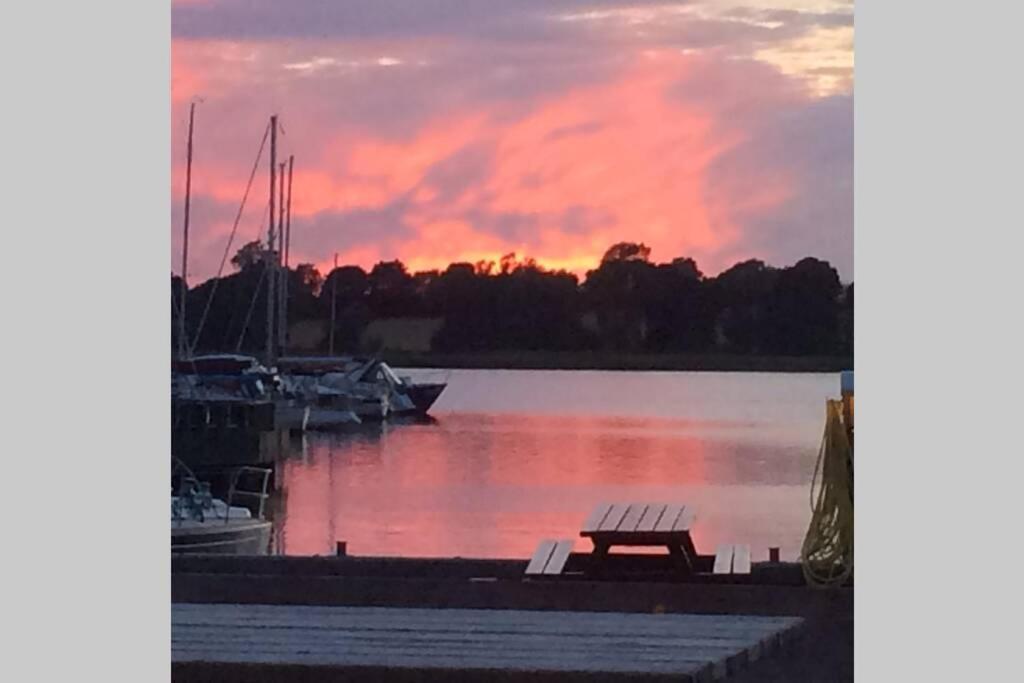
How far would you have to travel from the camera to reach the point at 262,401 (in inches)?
424

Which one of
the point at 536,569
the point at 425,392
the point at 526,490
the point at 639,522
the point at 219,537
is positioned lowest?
the point at 526,490

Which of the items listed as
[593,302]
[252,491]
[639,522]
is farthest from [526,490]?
[639,522]

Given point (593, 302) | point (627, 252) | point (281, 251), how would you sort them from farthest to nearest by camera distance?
point (281, 251) → point (627, 252) → point (593, 302)

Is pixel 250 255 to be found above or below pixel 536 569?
above

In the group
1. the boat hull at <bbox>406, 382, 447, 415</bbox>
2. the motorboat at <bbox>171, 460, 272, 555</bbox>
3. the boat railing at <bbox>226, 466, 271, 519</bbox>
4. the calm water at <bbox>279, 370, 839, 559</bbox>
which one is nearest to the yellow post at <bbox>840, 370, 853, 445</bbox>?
the calm water at <bbox>279, 370, 839, 559</bbox>

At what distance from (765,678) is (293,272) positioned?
2922mm

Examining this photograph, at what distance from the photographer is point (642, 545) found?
6.11m

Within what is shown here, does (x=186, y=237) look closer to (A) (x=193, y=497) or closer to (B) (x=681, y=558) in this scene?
(B) (x=681, y=558)

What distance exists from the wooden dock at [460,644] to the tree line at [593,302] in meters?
1.63

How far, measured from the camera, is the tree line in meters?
6.58

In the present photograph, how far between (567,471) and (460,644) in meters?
9.33

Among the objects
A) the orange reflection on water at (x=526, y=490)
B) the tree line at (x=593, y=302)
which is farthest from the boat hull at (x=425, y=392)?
the tree line at (x=593, y=302)

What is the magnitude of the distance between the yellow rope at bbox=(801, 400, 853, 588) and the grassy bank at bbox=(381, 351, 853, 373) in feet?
2.44
